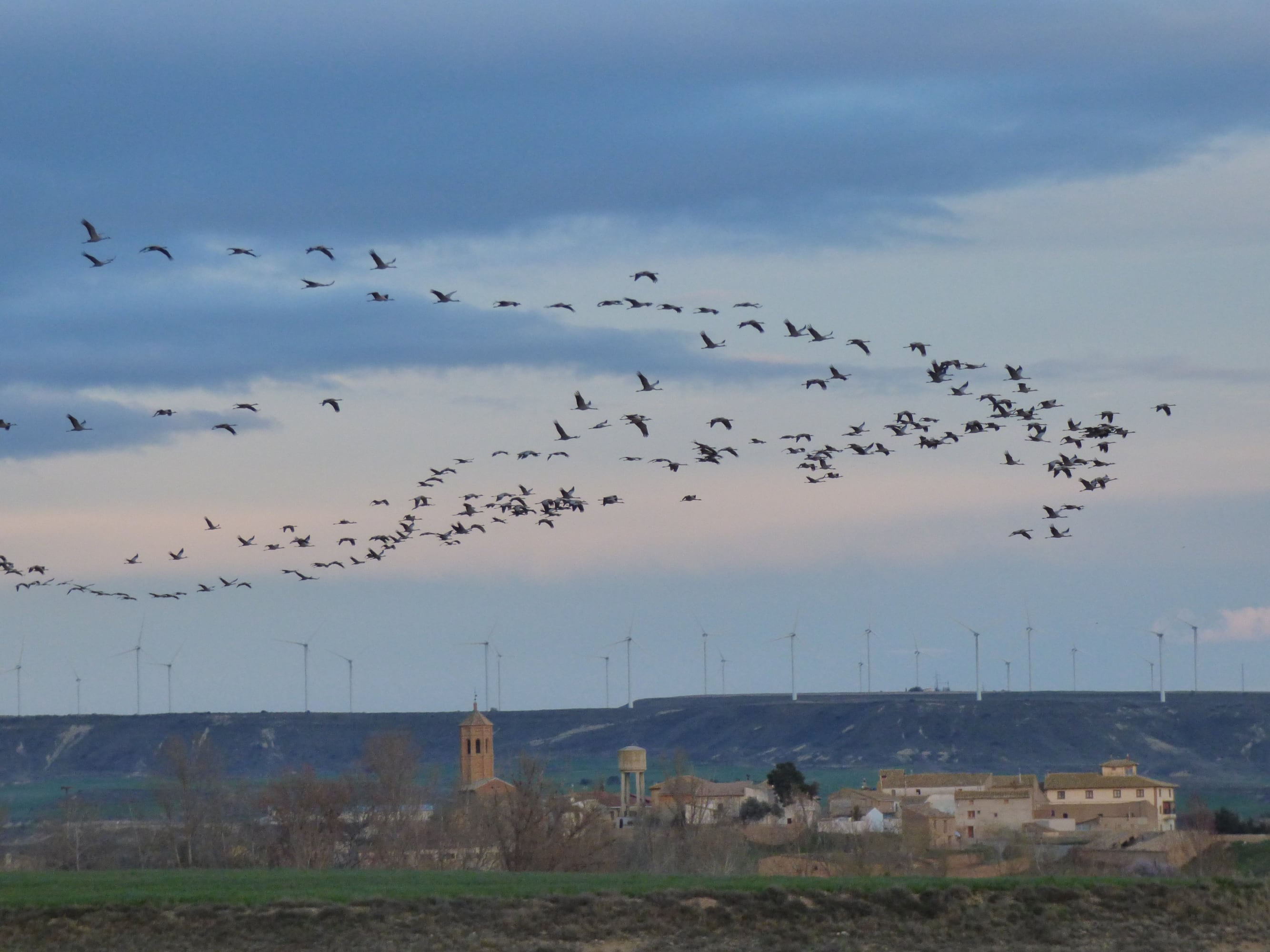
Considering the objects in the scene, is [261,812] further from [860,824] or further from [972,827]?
[972,827]

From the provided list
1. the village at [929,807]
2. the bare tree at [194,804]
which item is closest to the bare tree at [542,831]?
the bare tree at [194,804]

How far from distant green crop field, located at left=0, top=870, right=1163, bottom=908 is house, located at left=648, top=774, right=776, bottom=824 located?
5161cm

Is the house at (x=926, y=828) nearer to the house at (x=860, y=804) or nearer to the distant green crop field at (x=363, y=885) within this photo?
the house at (x=860, y=804)

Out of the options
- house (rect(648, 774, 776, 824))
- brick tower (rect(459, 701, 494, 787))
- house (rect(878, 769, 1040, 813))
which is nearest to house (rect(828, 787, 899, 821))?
house (rect(878, 769, 1040, 813))

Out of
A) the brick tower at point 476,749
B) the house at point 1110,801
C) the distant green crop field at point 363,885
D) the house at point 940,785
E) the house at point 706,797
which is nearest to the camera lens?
the distant green crop field at point 363,885

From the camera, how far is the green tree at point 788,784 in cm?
14600

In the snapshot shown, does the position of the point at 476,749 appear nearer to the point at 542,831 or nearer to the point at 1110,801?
the point at 1110,801

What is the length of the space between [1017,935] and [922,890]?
10.1 feet

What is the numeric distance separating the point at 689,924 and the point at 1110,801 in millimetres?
107815

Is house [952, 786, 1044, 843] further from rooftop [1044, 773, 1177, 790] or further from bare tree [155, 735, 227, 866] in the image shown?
bare tree [155, 735, 227, 866]

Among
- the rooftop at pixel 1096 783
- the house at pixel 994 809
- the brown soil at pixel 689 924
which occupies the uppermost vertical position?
the brown soil at pixel 689 924

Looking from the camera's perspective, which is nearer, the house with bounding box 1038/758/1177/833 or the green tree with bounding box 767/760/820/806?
the house with bounding box 1038/758/1177/833

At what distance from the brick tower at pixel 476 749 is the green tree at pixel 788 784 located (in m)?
24.6

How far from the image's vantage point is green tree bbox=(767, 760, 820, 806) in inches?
5748
